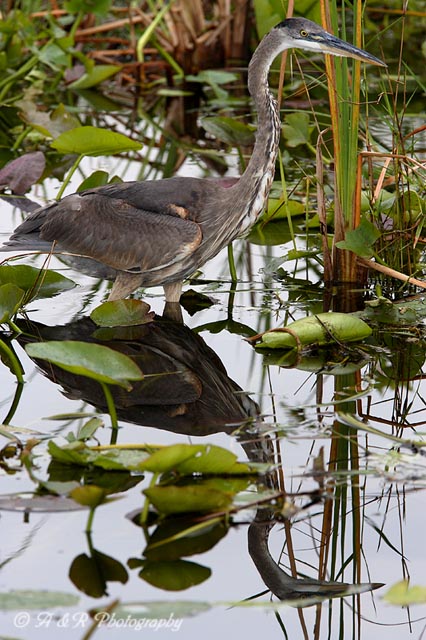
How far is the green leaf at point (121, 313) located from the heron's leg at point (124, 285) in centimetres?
44

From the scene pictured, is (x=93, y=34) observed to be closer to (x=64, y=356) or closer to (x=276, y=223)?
(x=276, y=223)

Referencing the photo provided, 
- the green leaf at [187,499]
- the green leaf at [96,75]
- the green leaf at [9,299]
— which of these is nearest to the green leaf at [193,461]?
the green leaf at [187,499]

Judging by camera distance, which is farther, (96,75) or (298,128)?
(96,75)

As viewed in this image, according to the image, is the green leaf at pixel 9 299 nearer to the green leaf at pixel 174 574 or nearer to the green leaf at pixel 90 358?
the green leaf at pixel 90 358

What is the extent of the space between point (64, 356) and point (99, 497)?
598 mm

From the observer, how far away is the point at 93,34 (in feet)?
33.8

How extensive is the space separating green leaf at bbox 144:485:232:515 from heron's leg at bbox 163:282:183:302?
2.19 m

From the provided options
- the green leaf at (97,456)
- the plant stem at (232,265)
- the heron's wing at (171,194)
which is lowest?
the green leaf at (97,456)

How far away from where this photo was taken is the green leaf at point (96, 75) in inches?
344

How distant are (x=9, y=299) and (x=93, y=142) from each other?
1091 mm

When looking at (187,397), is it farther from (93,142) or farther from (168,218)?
(93,142)

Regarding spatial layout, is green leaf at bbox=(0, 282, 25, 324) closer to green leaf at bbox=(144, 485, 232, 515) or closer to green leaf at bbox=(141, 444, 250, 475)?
green leaf at bbox=(141, 444, 250, 475)

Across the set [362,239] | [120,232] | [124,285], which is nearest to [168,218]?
[120,232]

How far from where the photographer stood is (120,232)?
488cm
